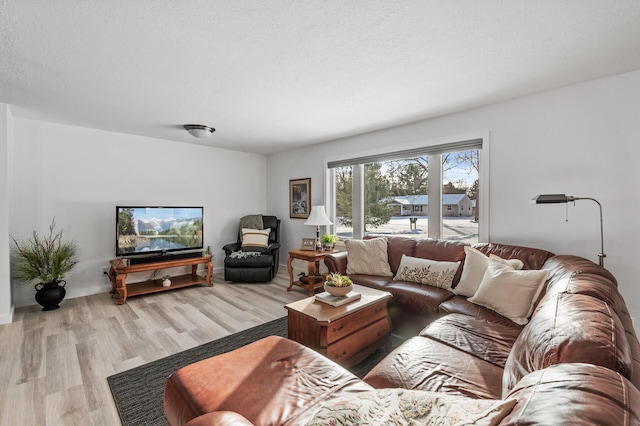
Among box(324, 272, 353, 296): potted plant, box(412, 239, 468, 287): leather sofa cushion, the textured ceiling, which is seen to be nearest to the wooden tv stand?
the textured ceiling

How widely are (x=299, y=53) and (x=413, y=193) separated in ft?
8.39

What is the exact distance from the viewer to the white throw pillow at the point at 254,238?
5.04 metres

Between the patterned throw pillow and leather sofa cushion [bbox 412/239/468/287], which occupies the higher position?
leather sofa cushion [bbox 412/239/468/287]

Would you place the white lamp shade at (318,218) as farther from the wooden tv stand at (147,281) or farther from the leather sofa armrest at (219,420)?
the leather sofa armrest at (219,420)

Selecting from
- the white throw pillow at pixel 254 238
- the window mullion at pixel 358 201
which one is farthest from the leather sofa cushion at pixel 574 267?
the white throw pillow at pixel 254 238

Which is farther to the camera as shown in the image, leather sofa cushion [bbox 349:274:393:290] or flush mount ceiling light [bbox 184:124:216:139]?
flush mount ceiling light [bbox 184:124:216:139]

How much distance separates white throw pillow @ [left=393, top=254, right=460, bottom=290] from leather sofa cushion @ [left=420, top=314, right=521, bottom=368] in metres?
0.68

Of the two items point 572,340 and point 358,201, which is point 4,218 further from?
point 572,340

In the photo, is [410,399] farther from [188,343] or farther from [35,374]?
[35,374]

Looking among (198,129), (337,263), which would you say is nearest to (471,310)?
(337,263)

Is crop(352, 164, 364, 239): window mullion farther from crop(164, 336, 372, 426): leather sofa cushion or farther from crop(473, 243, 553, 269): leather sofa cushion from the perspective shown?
crop(164, 336, 372, 426): leather sofa cushion

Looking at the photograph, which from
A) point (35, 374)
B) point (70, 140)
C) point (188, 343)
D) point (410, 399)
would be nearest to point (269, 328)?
point (188, 343)

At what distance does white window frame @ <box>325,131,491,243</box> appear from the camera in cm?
317

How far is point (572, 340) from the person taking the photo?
89 cm
